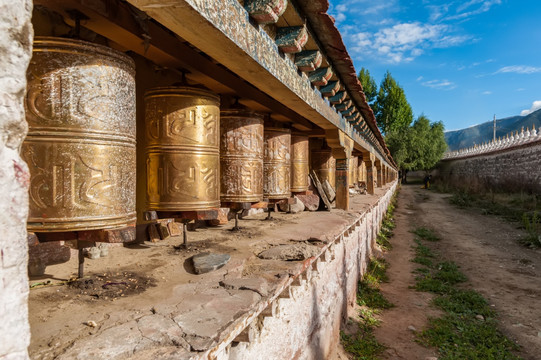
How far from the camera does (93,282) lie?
8.12 feet

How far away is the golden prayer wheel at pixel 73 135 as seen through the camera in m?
1.81

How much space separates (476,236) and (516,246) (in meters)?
1.60

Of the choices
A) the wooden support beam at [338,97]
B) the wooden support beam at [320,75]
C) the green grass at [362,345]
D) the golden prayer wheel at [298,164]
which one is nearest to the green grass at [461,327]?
the green grass at [362,345]

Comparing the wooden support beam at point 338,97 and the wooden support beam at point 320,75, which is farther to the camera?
the wooden support beam at point 338,97

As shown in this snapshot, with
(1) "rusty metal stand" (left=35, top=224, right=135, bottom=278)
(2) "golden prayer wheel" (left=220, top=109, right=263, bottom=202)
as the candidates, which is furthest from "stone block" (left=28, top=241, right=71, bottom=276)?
(2) "golden prayer wheel" (left=220, top=109, right=263, bottom=202)

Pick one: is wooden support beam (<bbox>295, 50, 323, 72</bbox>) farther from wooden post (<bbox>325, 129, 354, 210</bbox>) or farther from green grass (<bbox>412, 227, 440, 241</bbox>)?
green grass (<bbox>412, 227, 440, 241</bbox>)

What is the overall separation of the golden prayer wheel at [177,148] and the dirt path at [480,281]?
3.58m

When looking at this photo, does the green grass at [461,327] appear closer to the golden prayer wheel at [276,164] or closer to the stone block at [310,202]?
the stone block at [310,202]

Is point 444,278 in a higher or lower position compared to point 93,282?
lower

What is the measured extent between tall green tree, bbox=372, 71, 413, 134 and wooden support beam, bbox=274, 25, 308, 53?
3988 cm

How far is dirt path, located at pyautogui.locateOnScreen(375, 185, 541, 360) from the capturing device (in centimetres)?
510

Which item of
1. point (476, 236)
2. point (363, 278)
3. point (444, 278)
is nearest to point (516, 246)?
point (476, 236)

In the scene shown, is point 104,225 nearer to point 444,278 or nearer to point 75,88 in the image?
point 75,88

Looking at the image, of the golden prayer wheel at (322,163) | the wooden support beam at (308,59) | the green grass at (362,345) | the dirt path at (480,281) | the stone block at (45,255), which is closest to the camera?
the stone block at (45,255)
